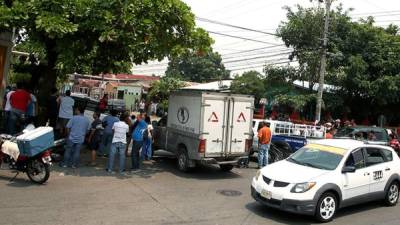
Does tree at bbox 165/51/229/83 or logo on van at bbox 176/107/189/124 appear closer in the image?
logo on van at bbox 176/107/189/124

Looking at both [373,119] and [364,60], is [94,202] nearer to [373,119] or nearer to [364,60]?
[364,60]

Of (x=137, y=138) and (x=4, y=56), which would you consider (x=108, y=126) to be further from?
(x=4, y=56)

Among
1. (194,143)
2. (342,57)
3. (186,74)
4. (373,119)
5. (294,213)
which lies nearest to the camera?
(294,213)

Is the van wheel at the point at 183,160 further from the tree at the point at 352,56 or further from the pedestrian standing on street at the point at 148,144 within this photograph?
the tree at the point at 352,56

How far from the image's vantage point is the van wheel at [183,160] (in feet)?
44.5

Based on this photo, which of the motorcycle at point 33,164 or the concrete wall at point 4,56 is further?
the concrete wall at point 4,56

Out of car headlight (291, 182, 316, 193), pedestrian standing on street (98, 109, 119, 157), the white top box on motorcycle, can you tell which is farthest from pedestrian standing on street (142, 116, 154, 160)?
car headlight (291, 182, 316, 193)

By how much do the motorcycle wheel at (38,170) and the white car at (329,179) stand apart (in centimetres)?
465

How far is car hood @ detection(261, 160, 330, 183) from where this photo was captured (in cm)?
922

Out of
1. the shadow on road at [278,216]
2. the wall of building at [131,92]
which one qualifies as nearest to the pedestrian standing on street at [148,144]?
the shadow on road at [278,216]

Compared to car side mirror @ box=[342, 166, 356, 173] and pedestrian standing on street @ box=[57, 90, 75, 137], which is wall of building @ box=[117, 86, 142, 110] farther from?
car side mirror @ box=[342, 166, 356, 173]

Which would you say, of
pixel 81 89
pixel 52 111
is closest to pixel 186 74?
pixel 81 89

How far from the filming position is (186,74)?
104875mm

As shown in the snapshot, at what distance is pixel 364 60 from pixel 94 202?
23433 mm
